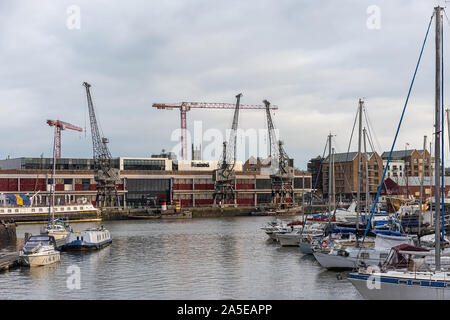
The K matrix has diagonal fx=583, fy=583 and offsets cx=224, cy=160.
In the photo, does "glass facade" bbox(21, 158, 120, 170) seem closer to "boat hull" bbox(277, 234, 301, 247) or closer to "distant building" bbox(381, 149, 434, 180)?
"distant building" bbox(381, 149, 434, 180)

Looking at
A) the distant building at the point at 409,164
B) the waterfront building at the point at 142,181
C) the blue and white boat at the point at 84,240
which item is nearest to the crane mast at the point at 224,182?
the waterfront building at the point at 142,181

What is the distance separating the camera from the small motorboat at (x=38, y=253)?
44.2 metres

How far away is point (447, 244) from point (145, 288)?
2340 centimetres

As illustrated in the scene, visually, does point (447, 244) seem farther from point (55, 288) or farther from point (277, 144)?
point (277, 144)

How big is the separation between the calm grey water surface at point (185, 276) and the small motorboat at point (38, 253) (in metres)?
0.65

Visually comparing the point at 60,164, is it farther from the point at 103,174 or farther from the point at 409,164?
the point at 409,164

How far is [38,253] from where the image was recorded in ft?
147

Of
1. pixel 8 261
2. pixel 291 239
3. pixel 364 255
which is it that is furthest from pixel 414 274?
pixel 291 239

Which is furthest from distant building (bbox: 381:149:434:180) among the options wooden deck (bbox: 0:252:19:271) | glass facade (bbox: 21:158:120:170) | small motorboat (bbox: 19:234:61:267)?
wooden deck (bbox: 0:252:19:271)

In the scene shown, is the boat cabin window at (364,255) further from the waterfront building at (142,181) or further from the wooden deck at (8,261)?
the waterfront building at (142,181)

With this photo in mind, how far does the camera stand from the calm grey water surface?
3494cm

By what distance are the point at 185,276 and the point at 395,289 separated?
17469 mm
